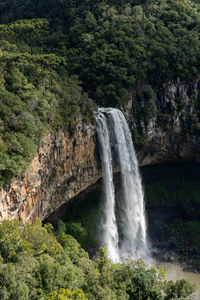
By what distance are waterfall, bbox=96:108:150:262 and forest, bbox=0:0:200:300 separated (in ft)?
6.01

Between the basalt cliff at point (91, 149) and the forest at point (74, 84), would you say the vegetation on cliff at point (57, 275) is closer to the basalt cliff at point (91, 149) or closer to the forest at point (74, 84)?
the forest at point (74, 84)

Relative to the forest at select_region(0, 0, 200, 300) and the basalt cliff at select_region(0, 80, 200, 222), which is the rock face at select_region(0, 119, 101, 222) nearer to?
the basalt cliff at select_region(0, 80, 200, 222)

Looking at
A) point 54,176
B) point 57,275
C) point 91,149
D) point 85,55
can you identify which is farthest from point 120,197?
Answer: point 57,275

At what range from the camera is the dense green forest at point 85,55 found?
65.4ft

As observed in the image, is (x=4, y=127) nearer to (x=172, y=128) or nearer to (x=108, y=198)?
(x=108, y=198)

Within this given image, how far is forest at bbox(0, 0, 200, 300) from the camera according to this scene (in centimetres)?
1352

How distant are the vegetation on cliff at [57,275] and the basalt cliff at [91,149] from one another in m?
2.17

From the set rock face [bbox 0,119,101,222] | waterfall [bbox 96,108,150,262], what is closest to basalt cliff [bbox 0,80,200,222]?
rock face [bbox 0,119,101,222]

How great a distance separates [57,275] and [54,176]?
30.5 feet

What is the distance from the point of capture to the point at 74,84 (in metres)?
25.3

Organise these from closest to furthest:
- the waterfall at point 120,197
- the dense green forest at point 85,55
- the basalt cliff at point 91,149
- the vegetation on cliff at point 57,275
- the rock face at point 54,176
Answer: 1. the vegetation on cliff at point 57,275
2. the rock face at point 54,176
3. the basalt cliff at point 91,149
4. the dense green forest at point 85,55
5. the waterfall at point 120,197

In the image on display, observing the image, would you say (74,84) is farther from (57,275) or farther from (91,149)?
(57,275)

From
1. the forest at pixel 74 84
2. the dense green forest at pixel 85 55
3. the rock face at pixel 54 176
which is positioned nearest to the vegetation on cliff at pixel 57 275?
the forest at pixel 74 84

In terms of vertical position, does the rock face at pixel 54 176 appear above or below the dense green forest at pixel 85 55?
below
